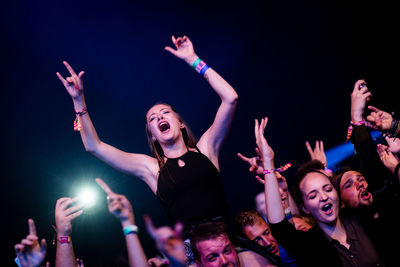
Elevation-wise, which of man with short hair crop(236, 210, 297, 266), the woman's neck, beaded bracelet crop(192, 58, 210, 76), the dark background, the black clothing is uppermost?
the dark background

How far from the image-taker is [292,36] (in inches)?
183

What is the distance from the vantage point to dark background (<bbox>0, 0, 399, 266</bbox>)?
3.77 meters

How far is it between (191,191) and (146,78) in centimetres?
262

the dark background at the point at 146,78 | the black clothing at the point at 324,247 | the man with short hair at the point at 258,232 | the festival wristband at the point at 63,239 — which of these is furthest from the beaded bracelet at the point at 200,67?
the dark background at the point at 146,78

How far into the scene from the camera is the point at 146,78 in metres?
4.39

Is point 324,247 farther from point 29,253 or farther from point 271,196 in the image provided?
point 29,253

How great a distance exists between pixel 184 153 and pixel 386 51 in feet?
13.7

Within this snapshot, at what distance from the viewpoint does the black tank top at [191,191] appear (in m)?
2.06

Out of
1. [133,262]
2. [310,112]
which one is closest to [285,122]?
[310,112]

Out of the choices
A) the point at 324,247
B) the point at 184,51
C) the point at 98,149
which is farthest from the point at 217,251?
the point at 184,51

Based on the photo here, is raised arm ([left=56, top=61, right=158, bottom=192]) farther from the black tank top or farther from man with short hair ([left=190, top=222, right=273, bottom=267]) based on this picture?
man with short hair ([left=190, top=222, right=273, bottom=267])

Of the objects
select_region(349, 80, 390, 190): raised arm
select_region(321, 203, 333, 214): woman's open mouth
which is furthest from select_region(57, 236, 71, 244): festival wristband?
select_region(349, 80, 390, 190): raised arm

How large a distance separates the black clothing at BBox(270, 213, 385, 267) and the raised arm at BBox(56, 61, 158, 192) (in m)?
0.99

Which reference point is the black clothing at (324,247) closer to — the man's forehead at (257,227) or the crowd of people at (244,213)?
the crowd of people at (244,213)
